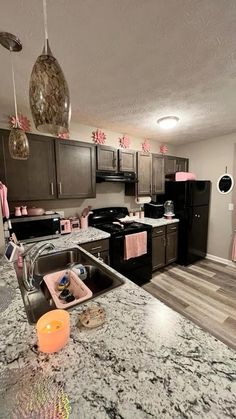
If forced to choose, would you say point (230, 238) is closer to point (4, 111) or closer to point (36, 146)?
point (36, 146)

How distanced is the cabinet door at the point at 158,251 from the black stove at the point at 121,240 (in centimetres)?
15

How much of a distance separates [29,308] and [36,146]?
1.66m

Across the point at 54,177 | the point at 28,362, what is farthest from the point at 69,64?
the point at 28,362

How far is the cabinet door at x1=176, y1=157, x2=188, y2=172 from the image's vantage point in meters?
3.61

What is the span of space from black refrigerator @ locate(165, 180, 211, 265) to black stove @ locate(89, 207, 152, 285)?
856mm

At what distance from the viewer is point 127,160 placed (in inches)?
110

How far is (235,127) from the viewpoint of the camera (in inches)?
112

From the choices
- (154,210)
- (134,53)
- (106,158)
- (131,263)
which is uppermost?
(134,53)

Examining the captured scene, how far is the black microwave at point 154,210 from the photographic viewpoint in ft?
10.7

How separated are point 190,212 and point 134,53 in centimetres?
252

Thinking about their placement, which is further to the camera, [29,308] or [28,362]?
[29,308]

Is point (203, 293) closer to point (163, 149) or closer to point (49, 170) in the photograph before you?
point (49, 170)

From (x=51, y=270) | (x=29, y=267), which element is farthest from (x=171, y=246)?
(x=29, y=267)

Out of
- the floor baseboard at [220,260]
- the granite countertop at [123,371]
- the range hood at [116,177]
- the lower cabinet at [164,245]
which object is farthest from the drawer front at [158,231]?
the granite countertop at [123,371]
